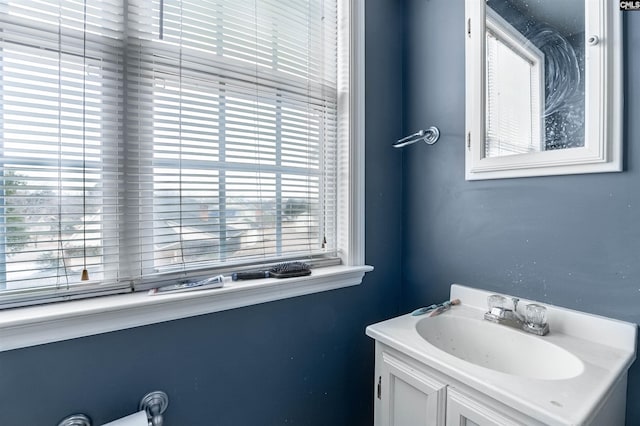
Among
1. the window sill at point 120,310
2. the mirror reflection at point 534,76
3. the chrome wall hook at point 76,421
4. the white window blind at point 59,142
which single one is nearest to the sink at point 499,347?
the window sill at point 120,310

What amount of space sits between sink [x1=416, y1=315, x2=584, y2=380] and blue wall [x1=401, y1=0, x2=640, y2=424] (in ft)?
0.56

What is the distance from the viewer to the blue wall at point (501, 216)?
33.1 inches

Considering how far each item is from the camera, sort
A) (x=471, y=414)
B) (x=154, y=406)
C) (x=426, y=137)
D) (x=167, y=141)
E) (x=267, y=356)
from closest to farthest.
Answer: (x=471, y=414), (x=154, y=406), (x=167, y=141), (x=267, y=356), (x=426, y=137)

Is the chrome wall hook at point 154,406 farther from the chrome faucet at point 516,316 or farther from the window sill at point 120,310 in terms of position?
the chrome faucet at point 516,316

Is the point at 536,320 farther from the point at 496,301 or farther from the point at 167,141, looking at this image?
the point at 167,141

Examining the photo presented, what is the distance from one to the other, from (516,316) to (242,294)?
0.92 m

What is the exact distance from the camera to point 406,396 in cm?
90

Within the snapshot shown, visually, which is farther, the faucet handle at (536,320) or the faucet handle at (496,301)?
the faucet handle at (496,301)

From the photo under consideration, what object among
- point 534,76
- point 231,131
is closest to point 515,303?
point 534,76

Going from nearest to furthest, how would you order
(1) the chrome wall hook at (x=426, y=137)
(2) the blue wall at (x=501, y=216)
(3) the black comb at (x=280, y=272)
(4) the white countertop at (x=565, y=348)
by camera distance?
(4) the white countertop at (x=565, y=348) → (2) the blue wall at (x=501, y=216) → (3) the black comb at (x=280, y=272) → (1) the chrome wall hook at (x=426, y=137)

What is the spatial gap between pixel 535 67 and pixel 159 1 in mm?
1263

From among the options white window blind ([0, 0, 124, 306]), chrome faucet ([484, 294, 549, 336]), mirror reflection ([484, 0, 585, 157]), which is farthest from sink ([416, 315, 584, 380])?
white window blind ([0, 0, 124, 306])

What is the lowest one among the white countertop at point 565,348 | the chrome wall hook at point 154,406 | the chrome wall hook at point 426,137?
the chrome wall hook at point 154,406

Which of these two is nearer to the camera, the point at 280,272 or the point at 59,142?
the point at 59,142
